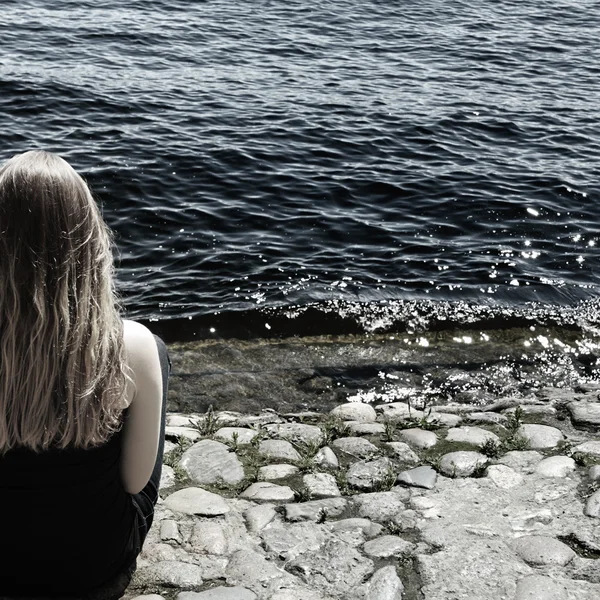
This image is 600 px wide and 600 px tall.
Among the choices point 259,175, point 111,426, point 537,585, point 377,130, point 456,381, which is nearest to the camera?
point 111,426

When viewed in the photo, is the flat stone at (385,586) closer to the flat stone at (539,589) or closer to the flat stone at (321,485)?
the flat stone at (539,589)

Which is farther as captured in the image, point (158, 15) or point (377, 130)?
point (158, 15)

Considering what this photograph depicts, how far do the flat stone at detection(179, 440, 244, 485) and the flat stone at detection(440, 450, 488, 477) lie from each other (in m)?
1.19

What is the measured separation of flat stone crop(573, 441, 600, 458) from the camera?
512 centimetres

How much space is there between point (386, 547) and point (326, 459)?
41.5 inches

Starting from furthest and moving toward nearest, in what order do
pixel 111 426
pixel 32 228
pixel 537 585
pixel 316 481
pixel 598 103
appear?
pixel 598 103 → pixel 316 481 → pixel 537 585 → pixel 111 426 → pixel 32 228

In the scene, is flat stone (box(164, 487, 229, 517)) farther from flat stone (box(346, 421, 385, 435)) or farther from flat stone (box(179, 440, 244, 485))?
flat stone (box(346, 421, 385, 435))

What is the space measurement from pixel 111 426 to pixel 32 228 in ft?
2.66

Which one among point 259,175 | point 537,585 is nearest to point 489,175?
point 259,175

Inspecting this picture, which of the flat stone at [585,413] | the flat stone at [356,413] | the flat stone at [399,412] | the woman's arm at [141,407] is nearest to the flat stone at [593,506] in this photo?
the flat stone at [585,413]

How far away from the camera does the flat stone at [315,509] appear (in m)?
4.41

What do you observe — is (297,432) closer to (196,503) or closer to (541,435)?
(196,503)

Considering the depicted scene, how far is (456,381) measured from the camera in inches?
307

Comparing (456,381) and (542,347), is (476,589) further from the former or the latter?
(542,347)
